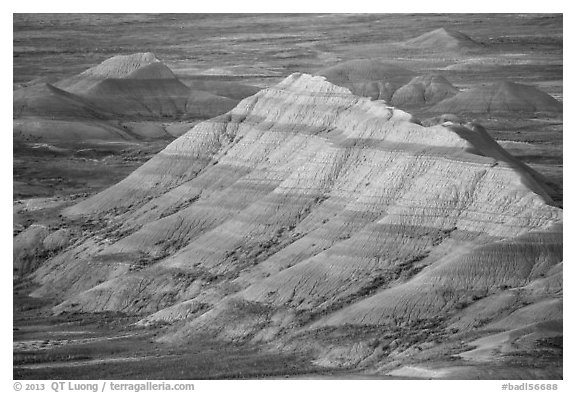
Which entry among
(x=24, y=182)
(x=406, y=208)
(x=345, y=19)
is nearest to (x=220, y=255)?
(x=406, y=208)

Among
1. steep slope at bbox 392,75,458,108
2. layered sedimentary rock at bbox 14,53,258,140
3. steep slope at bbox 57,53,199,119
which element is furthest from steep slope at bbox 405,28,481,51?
steep slope at bbox 57,53,199,119

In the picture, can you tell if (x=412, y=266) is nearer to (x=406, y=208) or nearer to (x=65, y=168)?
(x=406, y=208)

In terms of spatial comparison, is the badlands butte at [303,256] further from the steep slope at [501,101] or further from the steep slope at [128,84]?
the steep slope at [128,84]

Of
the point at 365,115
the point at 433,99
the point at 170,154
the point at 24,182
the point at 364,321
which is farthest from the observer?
the point at 433,99

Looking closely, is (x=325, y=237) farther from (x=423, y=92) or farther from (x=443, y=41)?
(x=423, y=92)

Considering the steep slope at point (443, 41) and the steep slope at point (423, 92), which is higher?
the steep slope at point (443, 41)

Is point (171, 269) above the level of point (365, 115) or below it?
below

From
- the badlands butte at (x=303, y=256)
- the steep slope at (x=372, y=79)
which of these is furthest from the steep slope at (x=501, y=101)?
the badlands butte at (x=303, y=256)
